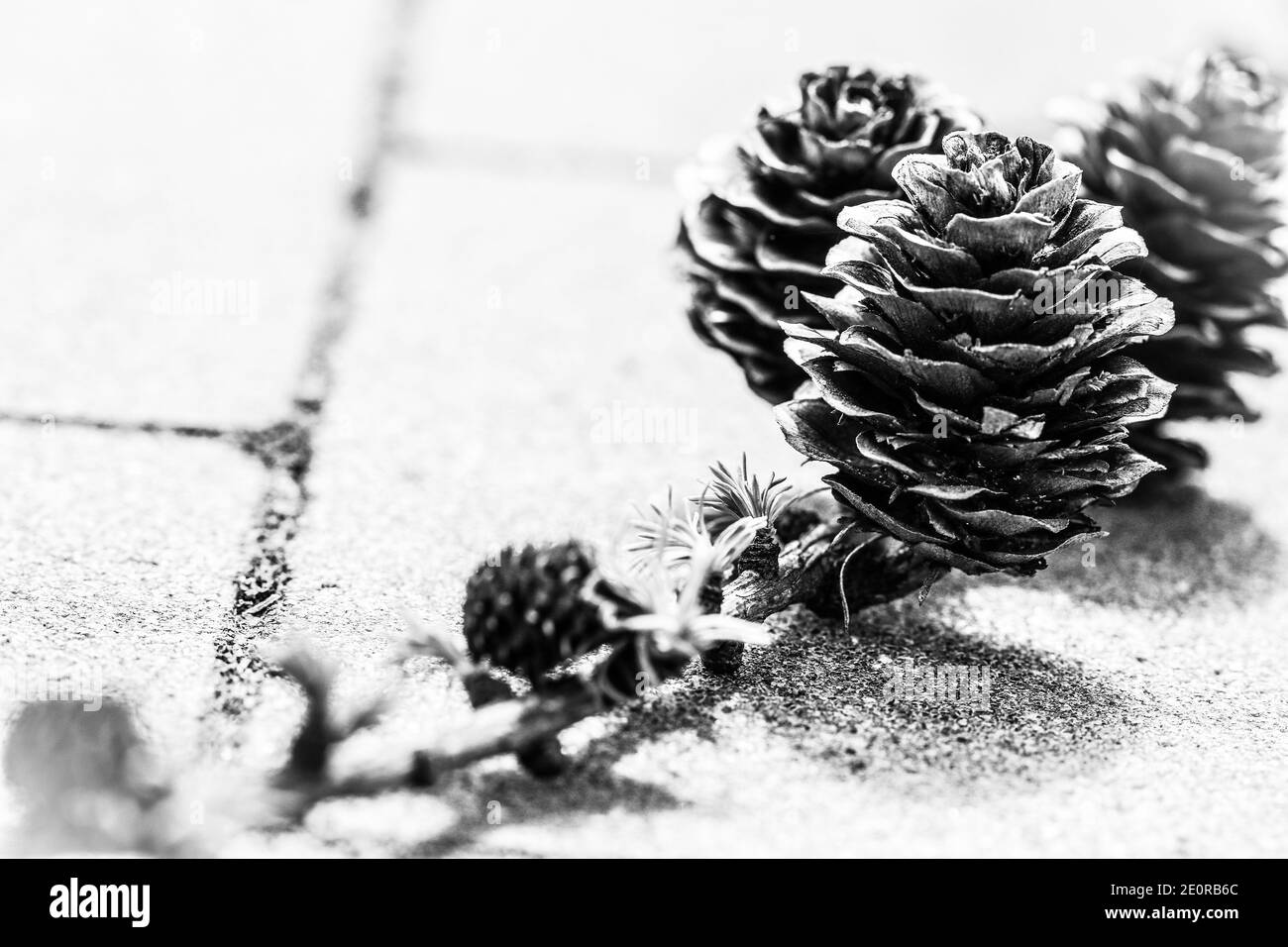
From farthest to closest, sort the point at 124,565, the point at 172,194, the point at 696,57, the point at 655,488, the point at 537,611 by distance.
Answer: the point at 696,57, the point at 172,194, the point at 655,488, the point at 124,565, the point at 537,611

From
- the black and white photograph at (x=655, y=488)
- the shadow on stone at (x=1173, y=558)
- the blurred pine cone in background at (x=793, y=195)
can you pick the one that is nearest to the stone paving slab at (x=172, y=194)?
the black and white photograph at (x=655, y=488)

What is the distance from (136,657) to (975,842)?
34cm

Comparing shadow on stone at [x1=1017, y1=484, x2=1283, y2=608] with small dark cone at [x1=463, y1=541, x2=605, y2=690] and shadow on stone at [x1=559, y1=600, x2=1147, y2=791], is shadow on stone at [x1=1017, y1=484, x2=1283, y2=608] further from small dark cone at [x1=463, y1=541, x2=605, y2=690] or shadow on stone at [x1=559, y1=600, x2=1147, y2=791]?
small dark cone at [x1=463, y1=541, x2=605, y2=690]

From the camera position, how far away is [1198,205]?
731mm

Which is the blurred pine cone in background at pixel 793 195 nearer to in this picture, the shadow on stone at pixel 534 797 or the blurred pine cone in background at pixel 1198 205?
the blurred pine cone in background at pixel 1198 205

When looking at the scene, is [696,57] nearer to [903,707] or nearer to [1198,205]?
[1198,205]

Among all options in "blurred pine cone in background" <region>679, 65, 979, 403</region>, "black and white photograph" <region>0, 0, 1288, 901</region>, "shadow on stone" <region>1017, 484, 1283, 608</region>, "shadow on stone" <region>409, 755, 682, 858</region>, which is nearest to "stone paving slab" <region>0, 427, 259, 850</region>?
"black and white photograph" <region>0, 0, 1288, 901</region>

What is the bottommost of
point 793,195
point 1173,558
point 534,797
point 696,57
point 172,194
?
point 534,797

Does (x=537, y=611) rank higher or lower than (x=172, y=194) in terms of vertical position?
lower

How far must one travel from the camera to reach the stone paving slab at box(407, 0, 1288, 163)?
108 cm

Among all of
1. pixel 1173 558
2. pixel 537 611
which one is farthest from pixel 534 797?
pixel 1173 558

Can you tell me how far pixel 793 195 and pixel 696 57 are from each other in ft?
1.91

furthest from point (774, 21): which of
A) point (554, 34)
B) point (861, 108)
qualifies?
point (861, 108)

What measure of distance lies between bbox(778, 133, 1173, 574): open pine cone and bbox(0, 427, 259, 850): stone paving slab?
28cm
